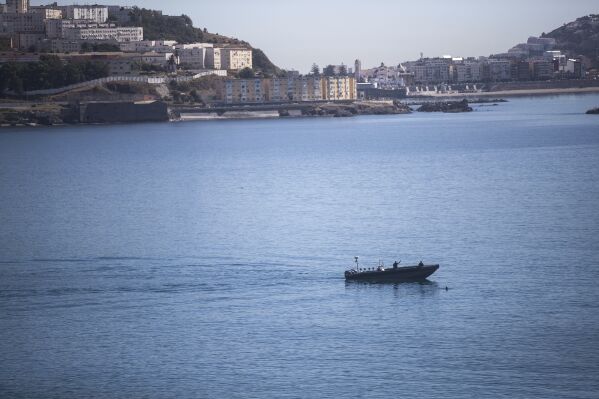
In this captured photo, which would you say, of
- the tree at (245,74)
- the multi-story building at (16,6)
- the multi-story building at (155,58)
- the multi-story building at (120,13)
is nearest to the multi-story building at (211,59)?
the tree at (245,74)

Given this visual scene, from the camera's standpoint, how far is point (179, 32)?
104m

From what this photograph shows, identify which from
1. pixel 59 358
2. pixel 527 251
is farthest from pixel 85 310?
pixel 527 251

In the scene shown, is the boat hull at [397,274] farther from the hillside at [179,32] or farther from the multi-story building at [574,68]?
the multi-story building at [574,68]

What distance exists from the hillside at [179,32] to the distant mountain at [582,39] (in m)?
81.9

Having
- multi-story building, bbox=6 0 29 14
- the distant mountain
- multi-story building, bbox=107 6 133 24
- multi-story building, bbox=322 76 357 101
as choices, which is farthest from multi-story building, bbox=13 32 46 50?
the distant mountain

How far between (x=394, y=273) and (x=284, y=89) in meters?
65.7

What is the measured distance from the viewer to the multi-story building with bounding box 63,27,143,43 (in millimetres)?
94250

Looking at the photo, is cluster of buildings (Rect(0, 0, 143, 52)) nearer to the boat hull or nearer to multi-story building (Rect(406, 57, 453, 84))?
multi-story building (Rect(406, 57, 453, 84))

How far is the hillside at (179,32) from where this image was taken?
102688 millimetres

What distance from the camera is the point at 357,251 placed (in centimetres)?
2348

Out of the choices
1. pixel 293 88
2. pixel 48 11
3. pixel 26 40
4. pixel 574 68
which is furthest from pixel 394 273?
pixel 574 68

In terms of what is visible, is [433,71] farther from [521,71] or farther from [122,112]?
[122,112]

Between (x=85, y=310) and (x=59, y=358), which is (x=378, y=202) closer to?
(x=85, y=310)

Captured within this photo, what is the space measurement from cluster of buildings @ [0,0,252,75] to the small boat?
211ft
